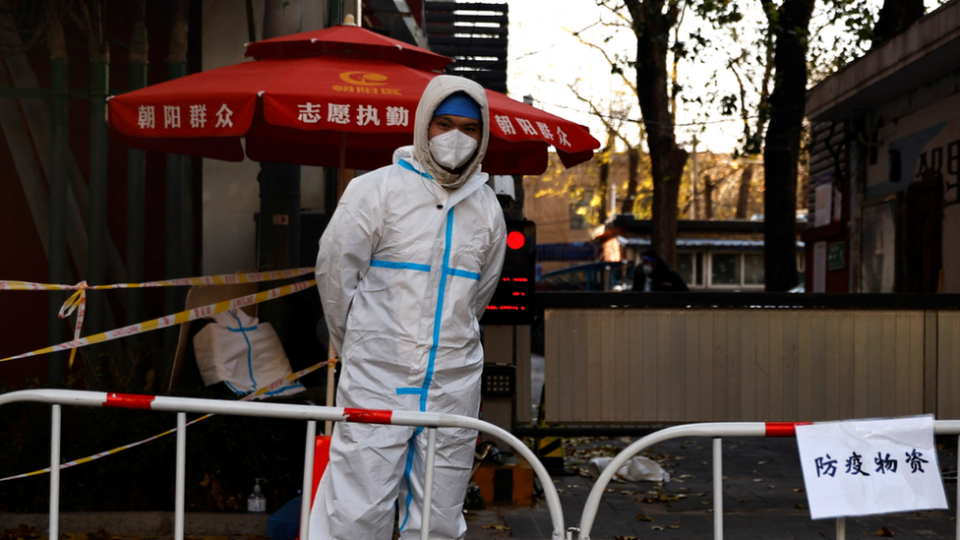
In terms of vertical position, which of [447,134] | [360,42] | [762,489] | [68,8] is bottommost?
[762,489]

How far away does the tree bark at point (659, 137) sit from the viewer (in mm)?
16891

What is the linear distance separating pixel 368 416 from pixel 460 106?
48.2 inches

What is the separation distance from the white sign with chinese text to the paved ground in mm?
2676

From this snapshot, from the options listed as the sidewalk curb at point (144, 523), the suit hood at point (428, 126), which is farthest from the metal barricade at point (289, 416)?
the sidewalk curb at point (144, 523)

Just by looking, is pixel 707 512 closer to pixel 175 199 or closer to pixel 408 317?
pixel 408 317

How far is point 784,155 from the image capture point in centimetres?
1630

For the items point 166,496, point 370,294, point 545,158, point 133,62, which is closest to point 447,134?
point 370,294

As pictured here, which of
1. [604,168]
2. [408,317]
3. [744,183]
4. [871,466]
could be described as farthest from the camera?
[744,183]

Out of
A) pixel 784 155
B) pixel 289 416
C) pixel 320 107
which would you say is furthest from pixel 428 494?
pixel 784 155

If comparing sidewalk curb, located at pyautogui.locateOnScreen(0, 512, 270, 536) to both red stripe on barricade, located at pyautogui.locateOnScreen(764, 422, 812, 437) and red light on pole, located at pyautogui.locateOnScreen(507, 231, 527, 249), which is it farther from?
red stripe on barricade, located at pyautogui.locateOnScreen(764, 422, 812, 437)

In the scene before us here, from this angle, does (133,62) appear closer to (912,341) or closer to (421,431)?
(421,431)

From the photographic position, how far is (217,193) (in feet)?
25.2

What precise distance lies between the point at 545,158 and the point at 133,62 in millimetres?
2827

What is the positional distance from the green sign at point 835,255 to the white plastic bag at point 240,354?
41.8 feet
